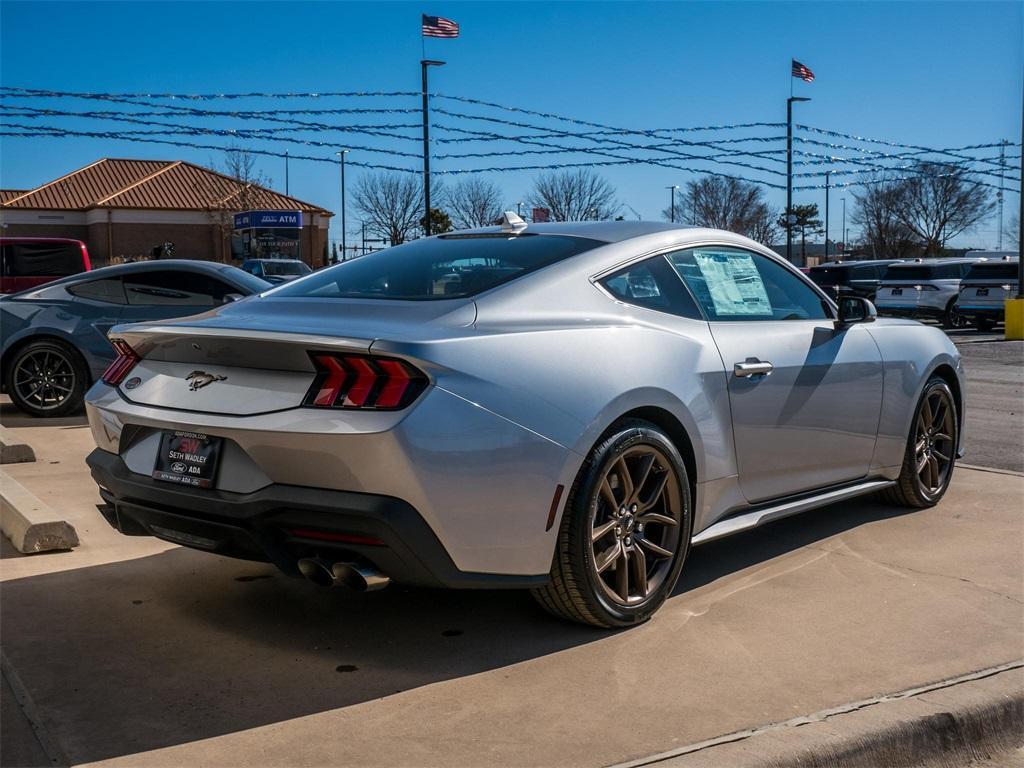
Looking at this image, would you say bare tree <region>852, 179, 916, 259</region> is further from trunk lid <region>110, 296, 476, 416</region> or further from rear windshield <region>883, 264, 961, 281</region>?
trunk lid <region>110, 296, 476, 416</region>

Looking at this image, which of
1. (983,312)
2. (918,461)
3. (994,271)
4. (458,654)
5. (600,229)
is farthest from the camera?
(994,271)

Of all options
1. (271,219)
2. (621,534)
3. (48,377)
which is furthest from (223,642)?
(271,219)

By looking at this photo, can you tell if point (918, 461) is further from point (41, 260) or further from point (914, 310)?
point (914, 310)

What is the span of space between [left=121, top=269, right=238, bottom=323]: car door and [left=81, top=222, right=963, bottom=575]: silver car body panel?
596 cm

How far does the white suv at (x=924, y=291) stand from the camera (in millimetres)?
25641

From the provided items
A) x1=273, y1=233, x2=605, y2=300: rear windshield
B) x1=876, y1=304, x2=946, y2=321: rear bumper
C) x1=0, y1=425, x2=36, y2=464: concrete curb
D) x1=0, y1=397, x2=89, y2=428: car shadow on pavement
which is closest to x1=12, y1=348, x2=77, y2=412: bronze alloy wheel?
x1=0, y1=397, x2=89, y2=428: car shadow on pavement

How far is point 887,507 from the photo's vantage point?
5910 millimetres

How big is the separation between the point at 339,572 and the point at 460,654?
587 millimetres

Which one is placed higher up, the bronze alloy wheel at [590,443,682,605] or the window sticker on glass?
the window sticker on glass

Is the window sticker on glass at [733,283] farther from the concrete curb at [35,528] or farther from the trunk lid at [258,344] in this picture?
the concrete curb at [35,528]

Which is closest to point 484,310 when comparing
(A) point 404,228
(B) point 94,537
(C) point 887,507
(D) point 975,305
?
(B) point 94,537

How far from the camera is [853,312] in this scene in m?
5.30

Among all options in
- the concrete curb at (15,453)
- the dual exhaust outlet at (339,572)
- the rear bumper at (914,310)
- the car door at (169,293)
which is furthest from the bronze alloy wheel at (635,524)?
the rear bumper at (914,310)

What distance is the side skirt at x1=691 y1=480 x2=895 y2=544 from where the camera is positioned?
429cm
